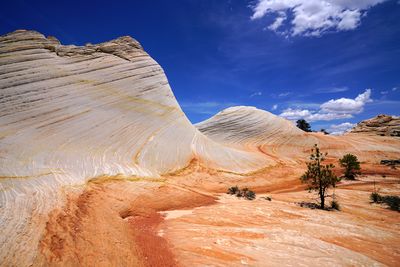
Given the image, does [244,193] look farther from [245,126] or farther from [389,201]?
[245,126]

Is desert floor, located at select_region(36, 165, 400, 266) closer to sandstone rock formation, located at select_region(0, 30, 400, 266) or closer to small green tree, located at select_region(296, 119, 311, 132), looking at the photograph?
sandstone rock formation, located at select_region(0, 30, 400, 266)

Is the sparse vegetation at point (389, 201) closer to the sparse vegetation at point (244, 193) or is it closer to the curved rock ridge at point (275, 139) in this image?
the sparse vegetation at point (244, 193)

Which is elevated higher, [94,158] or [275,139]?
[275,139]

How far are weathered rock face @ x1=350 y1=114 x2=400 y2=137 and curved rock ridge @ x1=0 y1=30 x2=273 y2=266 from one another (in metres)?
41.7

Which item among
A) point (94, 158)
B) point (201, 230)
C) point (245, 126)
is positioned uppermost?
point (245, 126)

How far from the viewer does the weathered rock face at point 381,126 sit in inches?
2108

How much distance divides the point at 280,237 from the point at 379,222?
6.57 metres

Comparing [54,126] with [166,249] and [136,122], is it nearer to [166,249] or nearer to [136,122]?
[136,122]

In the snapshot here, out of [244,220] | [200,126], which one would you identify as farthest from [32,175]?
[200,126]

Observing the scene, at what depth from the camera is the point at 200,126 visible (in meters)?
46.5

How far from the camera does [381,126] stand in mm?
57094

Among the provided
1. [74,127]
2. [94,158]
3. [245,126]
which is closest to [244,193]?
[94,158]

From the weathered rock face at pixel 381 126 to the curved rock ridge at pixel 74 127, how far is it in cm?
4167

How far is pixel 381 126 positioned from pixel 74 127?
62.7 meters
